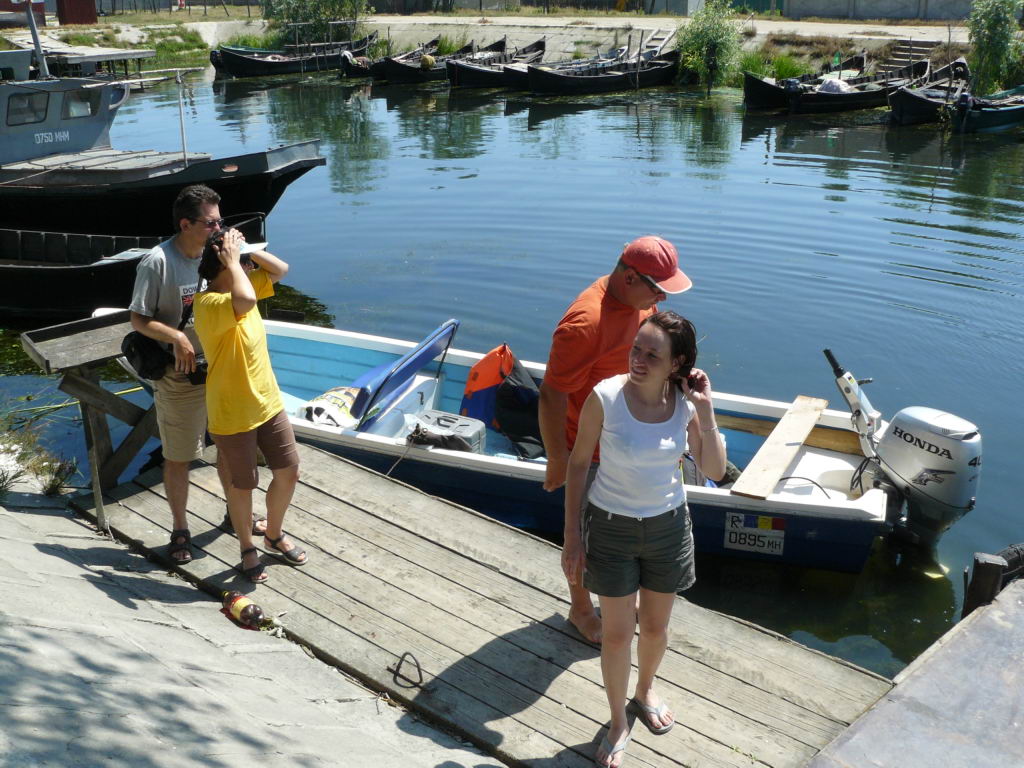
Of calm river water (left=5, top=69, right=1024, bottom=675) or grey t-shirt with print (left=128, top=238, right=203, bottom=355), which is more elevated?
grey t-shirt with print (left=128, top=238, right=203, bottom=355)

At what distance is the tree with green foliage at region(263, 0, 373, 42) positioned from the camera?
4669cm

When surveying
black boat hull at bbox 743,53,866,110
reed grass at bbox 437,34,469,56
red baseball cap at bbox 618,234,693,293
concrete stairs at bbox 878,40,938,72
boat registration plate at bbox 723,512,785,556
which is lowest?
boat registration plate at bbox 723,512,785,556

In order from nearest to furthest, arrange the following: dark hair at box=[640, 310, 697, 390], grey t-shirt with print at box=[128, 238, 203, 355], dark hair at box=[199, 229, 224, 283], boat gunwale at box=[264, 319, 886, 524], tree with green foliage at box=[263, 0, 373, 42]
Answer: dark hair at box=[640, 310, 697, 390] → dark hair at box=[199, 229, 224, 283] → grey t-shirt with print at box=[128, 238, 203, 355] → boat gunwale at box=[264, 319, 886, 524] → tree with green foliage at box=[263, 0, 373, 42]

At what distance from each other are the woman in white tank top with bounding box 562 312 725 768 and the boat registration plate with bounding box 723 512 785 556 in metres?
2.60

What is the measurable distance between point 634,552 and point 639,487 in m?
0.25

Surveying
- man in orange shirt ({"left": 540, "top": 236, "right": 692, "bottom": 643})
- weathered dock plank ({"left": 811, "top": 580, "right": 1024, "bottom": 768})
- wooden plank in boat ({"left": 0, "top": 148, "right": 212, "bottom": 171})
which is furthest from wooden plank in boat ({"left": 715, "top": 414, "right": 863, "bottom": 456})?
wooden plank in boat ({"left": 0, "top": 148, "right": 212, "bottom": 171})

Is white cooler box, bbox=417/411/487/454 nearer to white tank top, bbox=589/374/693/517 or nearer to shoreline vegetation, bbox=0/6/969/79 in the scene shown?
white tank top, bbox=589/374/693/517

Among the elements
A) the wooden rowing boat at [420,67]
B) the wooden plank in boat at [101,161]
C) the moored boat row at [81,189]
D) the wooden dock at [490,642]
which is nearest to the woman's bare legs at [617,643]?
the wooden dock at [490,642]

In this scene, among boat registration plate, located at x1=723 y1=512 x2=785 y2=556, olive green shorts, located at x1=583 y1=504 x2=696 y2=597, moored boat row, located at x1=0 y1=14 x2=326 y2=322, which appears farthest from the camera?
moored boat row, located at x1=0 y1=14 x2=326 y2=322

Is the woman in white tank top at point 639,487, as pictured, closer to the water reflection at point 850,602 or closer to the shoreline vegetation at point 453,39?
the water reflection at point 850,602

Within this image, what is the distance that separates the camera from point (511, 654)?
4.19m

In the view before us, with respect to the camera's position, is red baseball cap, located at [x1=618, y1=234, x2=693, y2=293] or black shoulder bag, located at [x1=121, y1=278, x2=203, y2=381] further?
black shoulder bag, located at [x1=121, y1=278, x2=203, y2=381]

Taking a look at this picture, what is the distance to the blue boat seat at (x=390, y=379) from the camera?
6.60 meters

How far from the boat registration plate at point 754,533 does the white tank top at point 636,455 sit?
9.08ft
